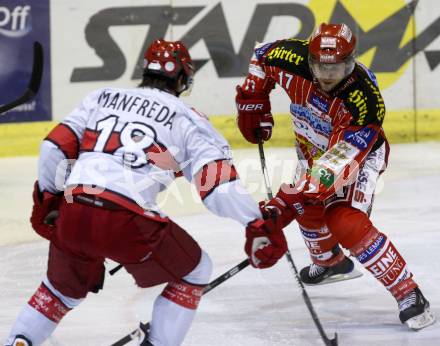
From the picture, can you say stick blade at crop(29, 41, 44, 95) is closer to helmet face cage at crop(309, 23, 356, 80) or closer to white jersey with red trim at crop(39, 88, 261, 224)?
helmet face cage at crop(309, 23, 356, 80)

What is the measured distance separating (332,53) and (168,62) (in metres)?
0.88

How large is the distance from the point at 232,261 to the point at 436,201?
164 centimetres

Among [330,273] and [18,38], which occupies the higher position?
[330,273]

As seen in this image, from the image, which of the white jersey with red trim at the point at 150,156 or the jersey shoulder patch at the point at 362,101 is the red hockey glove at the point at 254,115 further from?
the white jersey with red trim at the point at 150,156

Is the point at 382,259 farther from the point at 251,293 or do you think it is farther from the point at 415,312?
the point at 251,293

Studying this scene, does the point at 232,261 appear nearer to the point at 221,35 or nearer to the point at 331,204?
the point at 331,204

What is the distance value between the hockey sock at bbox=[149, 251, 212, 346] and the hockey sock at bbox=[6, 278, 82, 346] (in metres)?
0.28

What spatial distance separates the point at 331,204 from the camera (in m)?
4.41

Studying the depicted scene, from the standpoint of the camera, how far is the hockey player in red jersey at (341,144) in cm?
422

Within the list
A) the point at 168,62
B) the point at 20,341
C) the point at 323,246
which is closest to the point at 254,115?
the point at 323,246

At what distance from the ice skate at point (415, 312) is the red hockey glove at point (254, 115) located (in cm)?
102

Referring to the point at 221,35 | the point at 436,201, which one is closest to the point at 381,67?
the point at 221,35

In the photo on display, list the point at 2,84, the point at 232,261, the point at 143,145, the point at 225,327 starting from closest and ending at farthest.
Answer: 1. the point at 143,145
2. the point at 225,327
3. the point at 232,261
4. the point at 2,84

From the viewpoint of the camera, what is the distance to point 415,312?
429 cm
